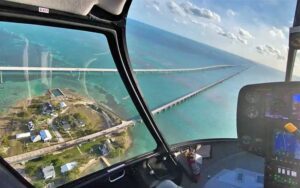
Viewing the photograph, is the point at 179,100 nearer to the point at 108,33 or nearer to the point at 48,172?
the point at 108,33

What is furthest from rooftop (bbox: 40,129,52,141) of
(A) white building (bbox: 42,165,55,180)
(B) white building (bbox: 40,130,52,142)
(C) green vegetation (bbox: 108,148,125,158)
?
(C) green vegetation (bbox: 108,148,125,158)

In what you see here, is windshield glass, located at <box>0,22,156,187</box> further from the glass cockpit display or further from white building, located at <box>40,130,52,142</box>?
the glass cockpit display

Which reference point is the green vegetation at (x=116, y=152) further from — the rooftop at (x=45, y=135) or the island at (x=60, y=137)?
the rooftop at (x=45, y=135)

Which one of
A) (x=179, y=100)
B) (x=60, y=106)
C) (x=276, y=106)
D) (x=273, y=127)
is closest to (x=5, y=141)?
(x=60, y=106)

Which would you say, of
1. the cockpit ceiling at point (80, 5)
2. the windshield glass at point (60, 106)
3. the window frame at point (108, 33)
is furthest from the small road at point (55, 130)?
the cockpit ceiling at point (80, 5)

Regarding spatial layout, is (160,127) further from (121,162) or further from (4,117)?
(4,117)
